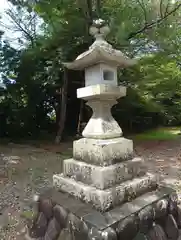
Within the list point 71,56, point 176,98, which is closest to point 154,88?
point 71,56

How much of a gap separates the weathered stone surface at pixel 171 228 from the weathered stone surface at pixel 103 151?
661mm

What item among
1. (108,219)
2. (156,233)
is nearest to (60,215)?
(108,219)

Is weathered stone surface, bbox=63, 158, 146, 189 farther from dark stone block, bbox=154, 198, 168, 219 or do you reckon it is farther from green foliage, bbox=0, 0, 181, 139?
green foliage, bbox=0, 0, 181, 139

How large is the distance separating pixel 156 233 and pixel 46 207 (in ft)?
3.30

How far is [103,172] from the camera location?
1688mm

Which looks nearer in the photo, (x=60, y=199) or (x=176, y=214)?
(x=60, y=199)

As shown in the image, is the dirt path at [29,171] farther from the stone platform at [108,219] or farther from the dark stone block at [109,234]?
the dark stone block at [109,234]

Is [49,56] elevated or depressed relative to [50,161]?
elevated

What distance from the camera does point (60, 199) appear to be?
1.85 meters

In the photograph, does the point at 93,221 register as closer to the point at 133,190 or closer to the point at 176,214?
the point at 133,190

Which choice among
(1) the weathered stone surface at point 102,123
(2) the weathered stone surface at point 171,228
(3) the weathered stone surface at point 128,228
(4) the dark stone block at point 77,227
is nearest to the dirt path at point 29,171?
(4) the dark stone block at point 77,227

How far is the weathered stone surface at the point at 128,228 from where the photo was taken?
59.2 inches

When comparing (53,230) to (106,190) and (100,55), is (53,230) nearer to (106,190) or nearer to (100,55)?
(106,190)

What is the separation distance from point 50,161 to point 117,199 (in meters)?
3.14
